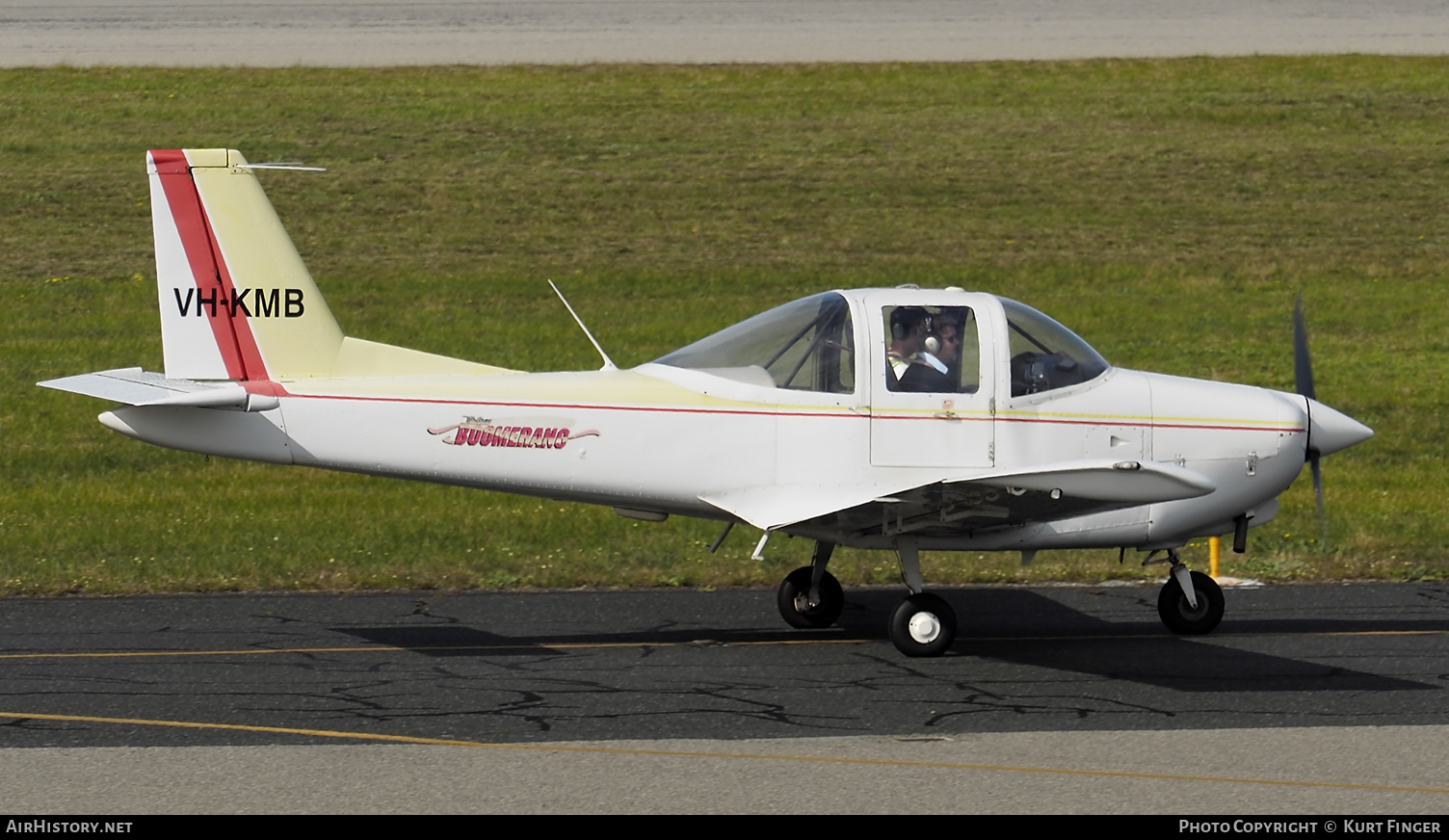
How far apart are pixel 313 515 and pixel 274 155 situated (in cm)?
1299

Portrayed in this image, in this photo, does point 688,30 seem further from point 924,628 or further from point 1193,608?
point 924,628

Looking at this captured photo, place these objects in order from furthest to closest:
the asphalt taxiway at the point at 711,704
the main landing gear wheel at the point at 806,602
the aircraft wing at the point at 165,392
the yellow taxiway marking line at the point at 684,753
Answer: the main landing gear wheel at the point at 806,602, the aircraft wing at the point at 165,392, the yellow taxiway marking line at the point at 684,753, the asphalt taxiway at the point at 711,704

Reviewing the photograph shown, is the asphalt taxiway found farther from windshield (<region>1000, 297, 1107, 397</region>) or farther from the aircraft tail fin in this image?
the aircraft tail fin

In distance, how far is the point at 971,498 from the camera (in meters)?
8.78

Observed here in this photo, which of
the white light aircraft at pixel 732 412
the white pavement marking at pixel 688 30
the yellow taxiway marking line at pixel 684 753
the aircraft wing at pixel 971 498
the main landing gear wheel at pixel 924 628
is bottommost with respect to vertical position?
the yellow taxiway marking line at pixel 684 753

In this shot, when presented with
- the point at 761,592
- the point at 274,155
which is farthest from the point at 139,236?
the point at 761,592

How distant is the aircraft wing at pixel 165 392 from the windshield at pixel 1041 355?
13.7 ft

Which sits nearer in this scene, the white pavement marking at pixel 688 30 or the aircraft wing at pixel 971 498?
the aircraft wing at pixel 971 498

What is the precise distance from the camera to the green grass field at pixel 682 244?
12.7 m

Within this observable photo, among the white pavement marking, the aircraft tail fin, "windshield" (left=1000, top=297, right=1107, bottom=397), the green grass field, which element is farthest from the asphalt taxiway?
the white pavement marking

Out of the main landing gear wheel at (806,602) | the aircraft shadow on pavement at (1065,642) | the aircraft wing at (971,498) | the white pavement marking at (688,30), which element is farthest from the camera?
the white pavement marking at (688,30)

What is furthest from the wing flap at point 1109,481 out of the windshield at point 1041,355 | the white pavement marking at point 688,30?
the white pavement marking at point 688,30

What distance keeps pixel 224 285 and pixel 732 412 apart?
2974 millimetres

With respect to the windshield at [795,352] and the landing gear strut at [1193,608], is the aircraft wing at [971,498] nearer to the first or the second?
the windshield at [795,352]
